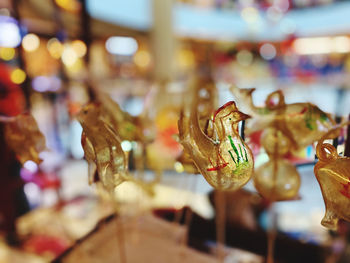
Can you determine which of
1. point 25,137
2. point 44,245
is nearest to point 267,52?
point 44,245

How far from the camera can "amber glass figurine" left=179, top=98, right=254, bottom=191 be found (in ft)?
1.57

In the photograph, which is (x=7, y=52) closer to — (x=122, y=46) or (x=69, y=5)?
(x=69, y=5)

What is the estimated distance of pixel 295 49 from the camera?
10.4 meters

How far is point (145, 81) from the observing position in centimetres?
563

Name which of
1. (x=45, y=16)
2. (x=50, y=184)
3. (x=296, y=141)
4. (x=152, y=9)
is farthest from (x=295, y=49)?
(x=296, y=141)

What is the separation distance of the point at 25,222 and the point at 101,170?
2306mm

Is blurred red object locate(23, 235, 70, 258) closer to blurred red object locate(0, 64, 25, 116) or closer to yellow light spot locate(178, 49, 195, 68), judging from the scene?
blurred red object locate(0, 64, 25, 116)

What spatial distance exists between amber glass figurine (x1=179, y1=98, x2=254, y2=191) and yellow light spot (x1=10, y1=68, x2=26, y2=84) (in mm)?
2232

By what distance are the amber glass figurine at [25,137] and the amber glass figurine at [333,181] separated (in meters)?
0.65

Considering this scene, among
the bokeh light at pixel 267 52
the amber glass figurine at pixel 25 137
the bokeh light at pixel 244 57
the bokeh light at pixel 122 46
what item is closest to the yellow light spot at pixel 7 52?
the amber glass figurine at pixel 25 137

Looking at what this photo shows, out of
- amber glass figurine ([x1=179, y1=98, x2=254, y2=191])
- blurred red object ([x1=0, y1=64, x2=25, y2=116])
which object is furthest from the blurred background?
amber glass figurine ([x1=179, y1=98, x2=254, y2=191])

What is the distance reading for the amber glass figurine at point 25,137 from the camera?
72 cm

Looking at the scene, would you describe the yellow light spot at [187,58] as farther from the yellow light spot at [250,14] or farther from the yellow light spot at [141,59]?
the yellow light spot at [250,14]

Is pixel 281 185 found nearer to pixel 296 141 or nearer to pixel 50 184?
pixel 296 141
